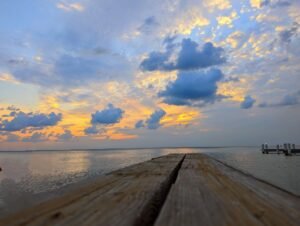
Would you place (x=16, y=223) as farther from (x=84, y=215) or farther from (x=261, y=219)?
(x=261, y=219)

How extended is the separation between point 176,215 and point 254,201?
9.08 ft

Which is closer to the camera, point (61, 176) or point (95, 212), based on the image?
point (95, 212)

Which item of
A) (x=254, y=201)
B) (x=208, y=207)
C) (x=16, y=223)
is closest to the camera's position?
(x=16, y=223)

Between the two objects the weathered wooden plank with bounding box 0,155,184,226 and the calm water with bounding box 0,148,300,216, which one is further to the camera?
the calm water with bounding box 0,148,300,216

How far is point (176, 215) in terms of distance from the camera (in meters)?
4.75

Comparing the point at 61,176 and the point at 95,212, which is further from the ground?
the point at 95,212

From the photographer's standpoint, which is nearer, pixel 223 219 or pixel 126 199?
pixel 223 219

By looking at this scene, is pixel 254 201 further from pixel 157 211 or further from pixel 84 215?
pixel 84 215

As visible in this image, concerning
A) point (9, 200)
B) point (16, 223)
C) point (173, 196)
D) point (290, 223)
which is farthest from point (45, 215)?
point (9, 200)

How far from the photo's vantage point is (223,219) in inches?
186

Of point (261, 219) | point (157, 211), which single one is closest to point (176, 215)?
point (157, 211)

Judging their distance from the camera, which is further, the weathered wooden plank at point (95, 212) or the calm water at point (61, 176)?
the calm water at point (61, 176)

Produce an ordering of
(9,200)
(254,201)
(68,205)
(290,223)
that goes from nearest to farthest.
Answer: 1. (290,223)
2. (68,205)
3. (254,201)
4. (9,200)

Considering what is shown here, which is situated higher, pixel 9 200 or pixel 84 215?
pixel 84 215
